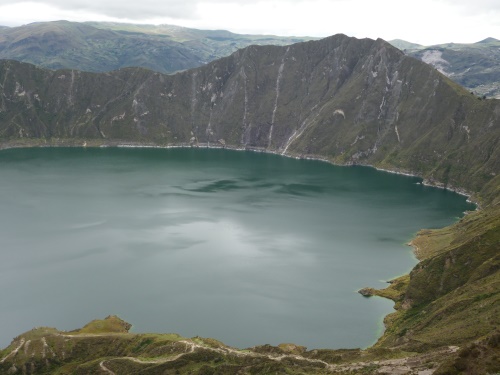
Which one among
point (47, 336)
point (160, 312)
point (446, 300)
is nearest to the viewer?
point (47, 336)

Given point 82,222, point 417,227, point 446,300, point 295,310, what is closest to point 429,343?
point 446,300

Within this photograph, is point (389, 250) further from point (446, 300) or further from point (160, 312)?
point (160, 312)

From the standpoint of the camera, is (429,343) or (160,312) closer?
(429,343)

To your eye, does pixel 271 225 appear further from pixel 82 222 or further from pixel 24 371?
pixel 24 371

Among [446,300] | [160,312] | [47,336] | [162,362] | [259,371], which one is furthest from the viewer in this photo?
[160,312]

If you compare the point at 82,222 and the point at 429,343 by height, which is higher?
the point at 429,343

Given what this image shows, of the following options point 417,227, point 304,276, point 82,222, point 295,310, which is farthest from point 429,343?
point 82,222

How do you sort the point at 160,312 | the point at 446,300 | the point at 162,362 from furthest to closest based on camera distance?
the point at 160,312
the point at 446,300
the point at 162,362
